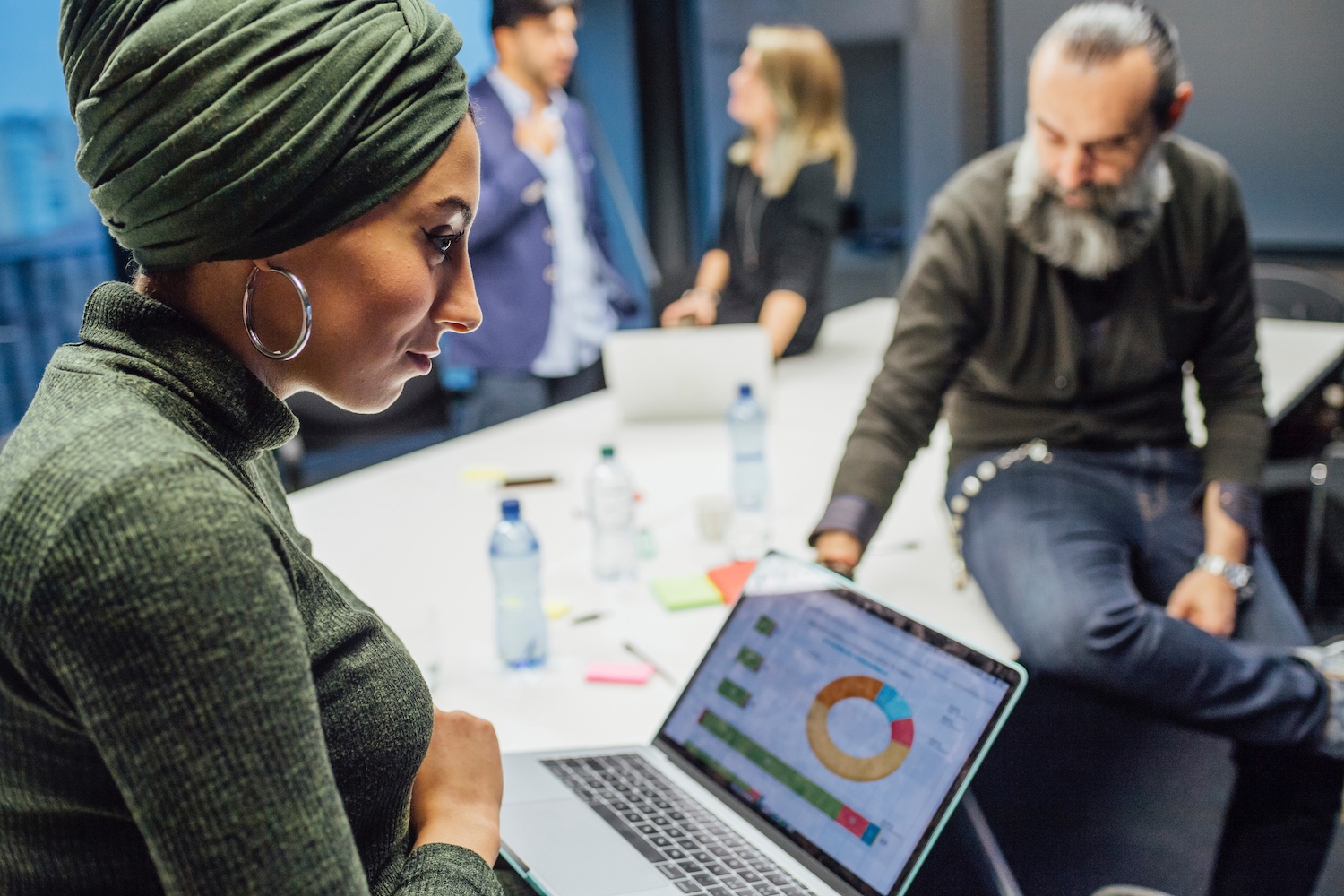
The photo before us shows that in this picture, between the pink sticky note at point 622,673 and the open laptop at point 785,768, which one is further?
the pink sticky note at point 622,673

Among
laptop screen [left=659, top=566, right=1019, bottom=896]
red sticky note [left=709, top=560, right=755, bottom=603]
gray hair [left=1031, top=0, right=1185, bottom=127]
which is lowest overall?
red sticky note [left=709, top=560, right=755, bottom=603]

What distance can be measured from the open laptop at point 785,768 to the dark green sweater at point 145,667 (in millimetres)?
378

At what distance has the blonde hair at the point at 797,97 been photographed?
10.9 ft

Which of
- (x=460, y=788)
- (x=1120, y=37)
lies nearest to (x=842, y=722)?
(x=460, y=788)

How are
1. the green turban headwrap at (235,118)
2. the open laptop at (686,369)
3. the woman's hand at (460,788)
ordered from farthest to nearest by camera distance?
1. the open laptop at (686,369)
2. the woman's hand at (460,788)
3. the green turban headwrap at (235,118)

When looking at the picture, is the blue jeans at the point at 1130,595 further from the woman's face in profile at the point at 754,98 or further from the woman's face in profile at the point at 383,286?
the woman's face in profile at the point at 754,98

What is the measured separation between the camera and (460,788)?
0.92 meters

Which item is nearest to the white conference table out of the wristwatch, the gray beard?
the wristwatch

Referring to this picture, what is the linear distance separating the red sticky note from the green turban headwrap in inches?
38.9

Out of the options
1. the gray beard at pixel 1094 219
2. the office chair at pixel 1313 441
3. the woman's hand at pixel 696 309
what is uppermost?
the gray beard at pixel 1094 219

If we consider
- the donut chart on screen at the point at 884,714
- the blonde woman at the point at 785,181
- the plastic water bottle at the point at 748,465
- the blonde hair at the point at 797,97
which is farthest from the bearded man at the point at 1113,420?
the blonde hair at the point at 797,97

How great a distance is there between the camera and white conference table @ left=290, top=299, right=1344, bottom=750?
53.7 inches

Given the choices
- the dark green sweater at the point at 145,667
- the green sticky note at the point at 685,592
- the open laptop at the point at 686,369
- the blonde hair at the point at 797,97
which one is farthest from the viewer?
the blonde hair at the point at 797,97

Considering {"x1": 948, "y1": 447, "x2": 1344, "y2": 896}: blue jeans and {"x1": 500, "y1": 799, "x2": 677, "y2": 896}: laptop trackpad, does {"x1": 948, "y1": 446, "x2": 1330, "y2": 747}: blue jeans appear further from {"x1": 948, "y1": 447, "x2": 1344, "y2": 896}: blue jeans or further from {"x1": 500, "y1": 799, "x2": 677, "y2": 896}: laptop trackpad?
{"x1": 500, "y1": 799, "x2": 677, "y2": 896}: laptop trackpad
